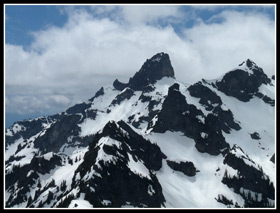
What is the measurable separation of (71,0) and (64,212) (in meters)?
26.2

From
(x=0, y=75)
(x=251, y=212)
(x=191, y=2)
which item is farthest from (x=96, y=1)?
(x=251, y=212)

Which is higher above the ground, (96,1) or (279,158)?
(96,1)

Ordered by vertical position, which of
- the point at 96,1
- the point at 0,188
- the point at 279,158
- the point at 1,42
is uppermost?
the point at 96,1

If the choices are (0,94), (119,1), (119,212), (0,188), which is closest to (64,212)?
(119,212)

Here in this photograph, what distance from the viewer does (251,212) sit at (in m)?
34.2

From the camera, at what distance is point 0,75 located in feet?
162

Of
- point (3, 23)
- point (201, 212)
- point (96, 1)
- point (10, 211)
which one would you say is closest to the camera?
point (201, 212)

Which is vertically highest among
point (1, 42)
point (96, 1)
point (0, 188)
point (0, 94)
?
point (96, 1)

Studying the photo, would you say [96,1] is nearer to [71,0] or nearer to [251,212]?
[71,0]

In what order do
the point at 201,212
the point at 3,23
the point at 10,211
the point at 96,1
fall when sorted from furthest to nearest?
the point at 3,23
the point at 96,1
the point at 10,211
the point at 201,212

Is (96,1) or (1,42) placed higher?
(96,1)

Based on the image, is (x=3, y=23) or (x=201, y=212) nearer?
(x=201, y=212)

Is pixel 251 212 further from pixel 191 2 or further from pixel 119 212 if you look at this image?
pixel 191 2

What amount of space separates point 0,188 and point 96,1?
26167mm
